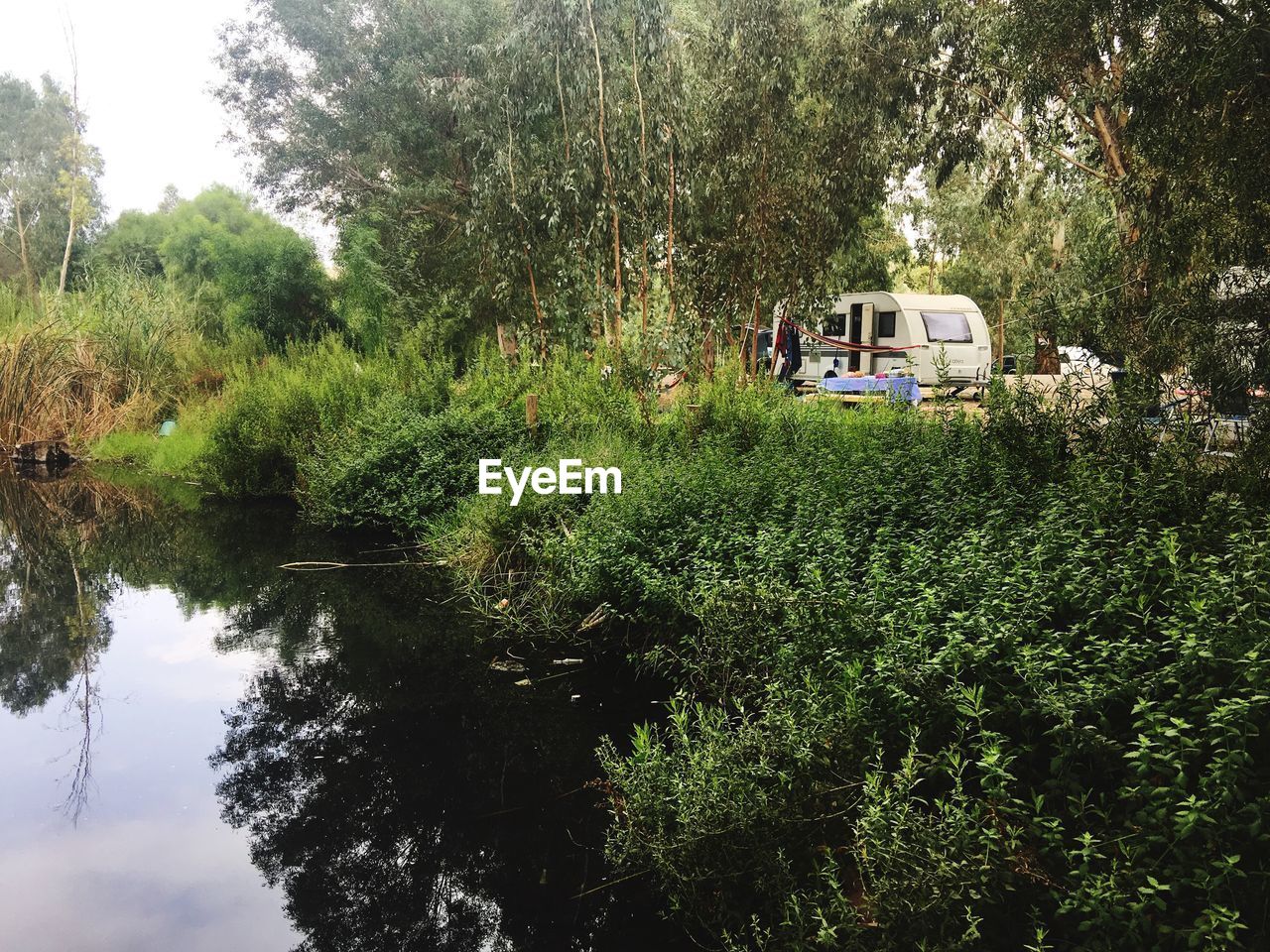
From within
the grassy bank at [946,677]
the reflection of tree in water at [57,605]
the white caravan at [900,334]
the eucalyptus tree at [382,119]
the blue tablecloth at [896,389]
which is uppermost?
the eucalyptus tree at [382,119]

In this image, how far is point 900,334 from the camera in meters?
22.5

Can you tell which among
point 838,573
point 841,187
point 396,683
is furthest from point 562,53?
point 838,573

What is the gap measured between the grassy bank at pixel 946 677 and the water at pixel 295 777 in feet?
1.57

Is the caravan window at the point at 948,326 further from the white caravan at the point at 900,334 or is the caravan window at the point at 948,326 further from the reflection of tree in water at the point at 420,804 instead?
the reflection of tree in water at the point at 420,804

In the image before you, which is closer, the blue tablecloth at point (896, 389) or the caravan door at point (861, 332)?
the blue tablecloth at point (896, 389)

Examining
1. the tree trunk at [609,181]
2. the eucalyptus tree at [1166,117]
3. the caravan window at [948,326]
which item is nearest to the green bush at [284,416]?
the tree trunk at [609,181]

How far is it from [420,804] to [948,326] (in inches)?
846

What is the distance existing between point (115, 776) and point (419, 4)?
18.6 m

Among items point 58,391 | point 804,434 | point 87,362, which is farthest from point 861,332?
point 58,391

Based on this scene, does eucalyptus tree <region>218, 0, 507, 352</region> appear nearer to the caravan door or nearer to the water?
the caravan door

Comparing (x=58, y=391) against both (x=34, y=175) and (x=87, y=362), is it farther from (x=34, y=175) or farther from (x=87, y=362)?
(x=34, y=175)

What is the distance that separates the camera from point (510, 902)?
13.0 feet

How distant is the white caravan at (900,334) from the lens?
2236 centimetres

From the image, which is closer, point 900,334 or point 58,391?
point 58,391
